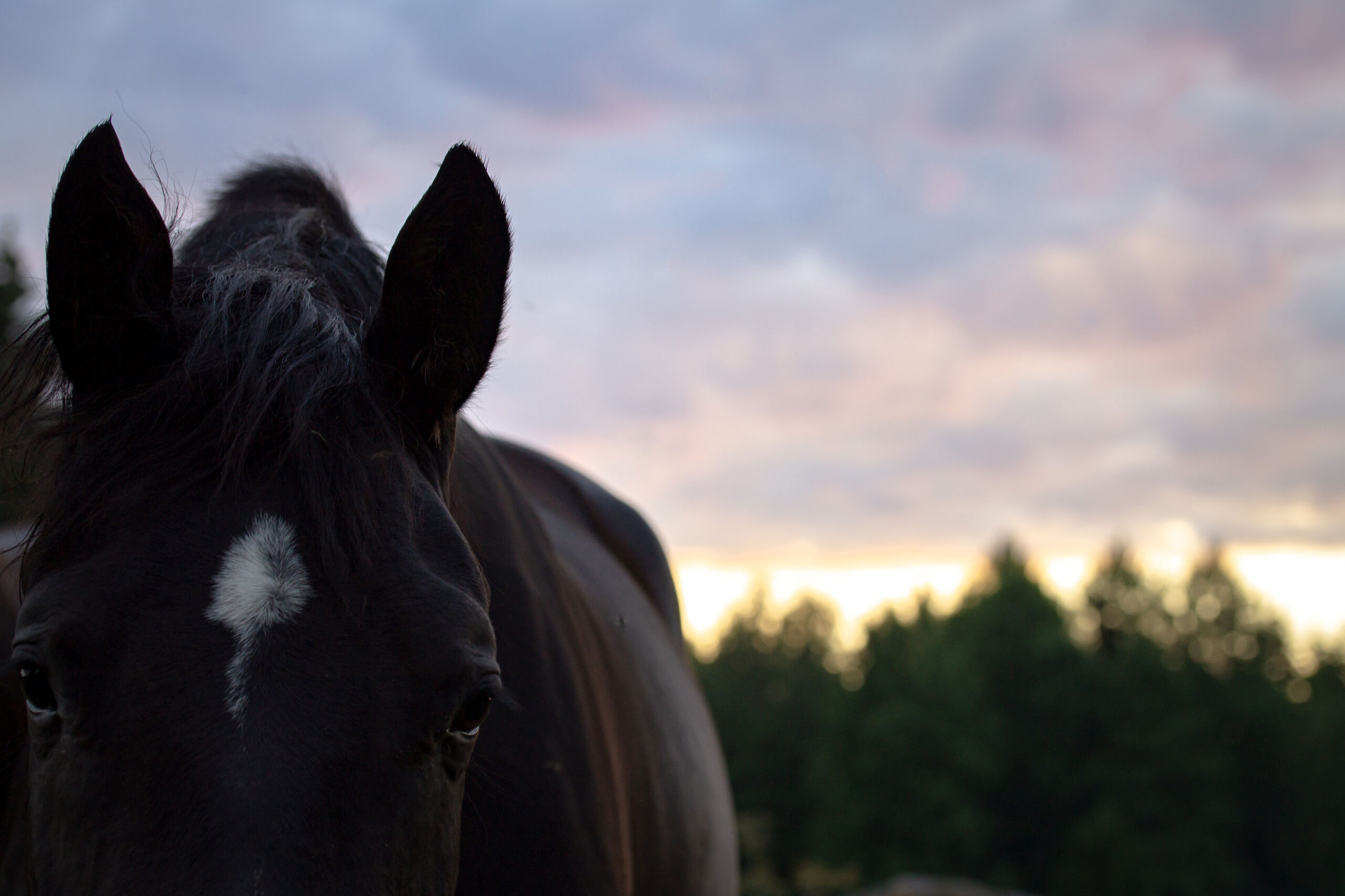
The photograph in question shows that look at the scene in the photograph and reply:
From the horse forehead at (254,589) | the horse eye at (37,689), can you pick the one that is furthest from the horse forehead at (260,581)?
the horse eye at (37,689)

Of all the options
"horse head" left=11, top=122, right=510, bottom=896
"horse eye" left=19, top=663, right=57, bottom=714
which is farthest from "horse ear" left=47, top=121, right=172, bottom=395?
"horse eye" left=19, top=663, right=57, bottom=714

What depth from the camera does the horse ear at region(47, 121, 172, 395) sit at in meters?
1.96

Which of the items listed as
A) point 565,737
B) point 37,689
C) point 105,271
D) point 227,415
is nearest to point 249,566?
A: point 227,415

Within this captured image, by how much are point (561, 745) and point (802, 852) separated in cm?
5022

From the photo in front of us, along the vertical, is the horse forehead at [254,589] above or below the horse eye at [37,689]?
above

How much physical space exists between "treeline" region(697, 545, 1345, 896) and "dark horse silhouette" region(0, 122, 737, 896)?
3550 centimetres

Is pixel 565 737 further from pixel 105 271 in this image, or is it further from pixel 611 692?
pixel 105 271

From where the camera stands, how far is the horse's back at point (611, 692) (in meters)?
2.63

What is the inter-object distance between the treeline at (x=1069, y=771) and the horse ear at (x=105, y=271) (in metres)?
35.9

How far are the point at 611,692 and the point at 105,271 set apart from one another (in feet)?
6.05

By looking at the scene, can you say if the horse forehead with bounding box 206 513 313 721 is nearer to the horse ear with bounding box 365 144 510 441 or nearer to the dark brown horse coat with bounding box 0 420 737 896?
the horse ear with bounding box 365 144 510 441

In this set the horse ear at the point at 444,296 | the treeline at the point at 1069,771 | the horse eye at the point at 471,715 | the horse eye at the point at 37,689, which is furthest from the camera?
the treeline at the point at 1069,771

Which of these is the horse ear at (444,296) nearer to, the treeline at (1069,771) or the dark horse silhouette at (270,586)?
the dark horse silhouette at (270,586)

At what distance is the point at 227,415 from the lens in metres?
1.94
